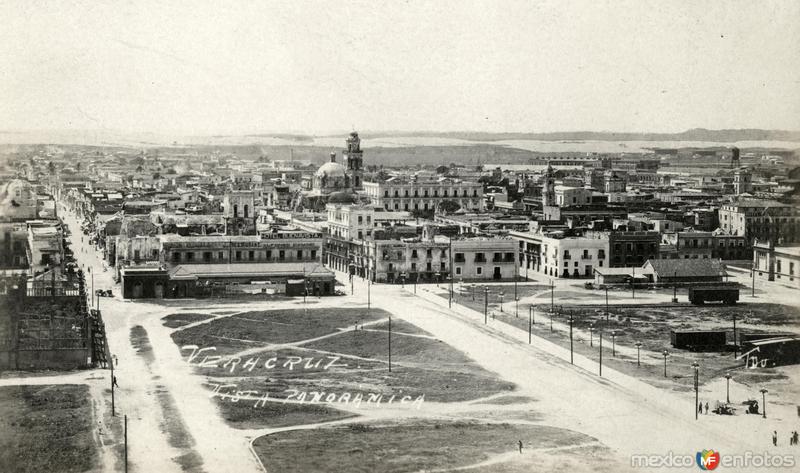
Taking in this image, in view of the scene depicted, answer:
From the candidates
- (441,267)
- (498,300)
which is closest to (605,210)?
(441,267)

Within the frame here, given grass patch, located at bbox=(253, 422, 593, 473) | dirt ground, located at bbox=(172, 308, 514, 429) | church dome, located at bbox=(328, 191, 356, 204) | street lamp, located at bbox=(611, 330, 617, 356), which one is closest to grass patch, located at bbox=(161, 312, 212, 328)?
dirt ground, located at bbox=(172, 308, 514, 429)

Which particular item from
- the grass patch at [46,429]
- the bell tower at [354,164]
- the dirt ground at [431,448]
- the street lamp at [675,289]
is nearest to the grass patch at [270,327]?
the grass patch at [46,429]

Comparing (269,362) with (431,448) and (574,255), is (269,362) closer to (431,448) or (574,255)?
(431,448)

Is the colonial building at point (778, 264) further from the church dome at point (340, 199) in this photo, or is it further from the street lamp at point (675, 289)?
the church dome at point (340, 199)

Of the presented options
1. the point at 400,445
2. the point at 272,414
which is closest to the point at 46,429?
the point at 272,414

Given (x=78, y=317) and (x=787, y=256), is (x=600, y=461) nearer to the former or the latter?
(x=78, y=317)
